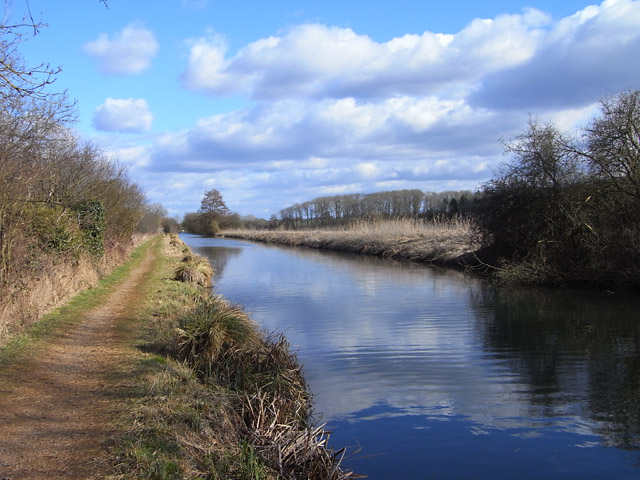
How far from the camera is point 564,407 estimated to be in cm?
777

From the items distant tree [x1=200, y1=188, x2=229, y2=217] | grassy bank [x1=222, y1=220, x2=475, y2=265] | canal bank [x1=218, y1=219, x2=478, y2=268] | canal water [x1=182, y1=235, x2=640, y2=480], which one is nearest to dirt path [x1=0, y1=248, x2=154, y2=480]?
canal water [x1=182, y1=235, x2=640, y2=480]

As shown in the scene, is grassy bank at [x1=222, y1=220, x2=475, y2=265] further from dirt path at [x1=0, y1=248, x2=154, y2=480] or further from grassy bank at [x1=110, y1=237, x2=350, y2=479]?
dirt path at [x1=0, y1=248, x2=154, y2=480]

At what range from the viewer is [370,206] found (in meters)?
78.8

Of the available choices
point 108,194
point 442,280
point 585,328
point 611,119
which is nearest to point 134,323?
point 585,328

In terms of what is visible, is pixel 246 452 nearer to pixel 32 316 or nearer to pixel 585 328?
pixel 32 316

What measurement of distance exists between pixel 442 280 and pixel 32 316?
1699 cm

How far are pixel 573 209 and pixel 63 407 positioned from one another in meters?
19.7

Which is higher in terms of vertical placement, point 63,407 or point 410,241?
point 410,241

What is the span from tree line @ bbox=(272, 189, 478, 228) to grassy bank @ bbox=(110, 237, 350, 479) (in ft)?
180

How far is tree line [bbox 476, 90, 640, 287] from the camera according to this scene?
18.8 m

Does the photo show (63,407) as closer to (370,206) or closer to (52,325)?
(52,325)

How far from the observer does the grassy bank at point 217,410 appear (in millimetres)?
4754

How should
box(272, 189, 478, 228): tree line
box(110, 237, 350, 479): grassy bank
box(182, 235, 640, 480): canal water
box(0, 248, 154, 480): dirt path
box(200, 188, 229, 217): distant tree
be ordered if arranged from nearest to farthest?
box(0, 248, 154, 480): dirt path → box(110, 237, 350, 479): grassy bank → box(182, 235, 640, 480): canal water → box(272, 189, 478, 228): tree line → box(200, 188, 229, 217): distant tree

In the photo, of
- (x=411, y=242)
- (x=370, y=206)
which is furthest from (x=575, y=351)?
(x=370, y=206)
